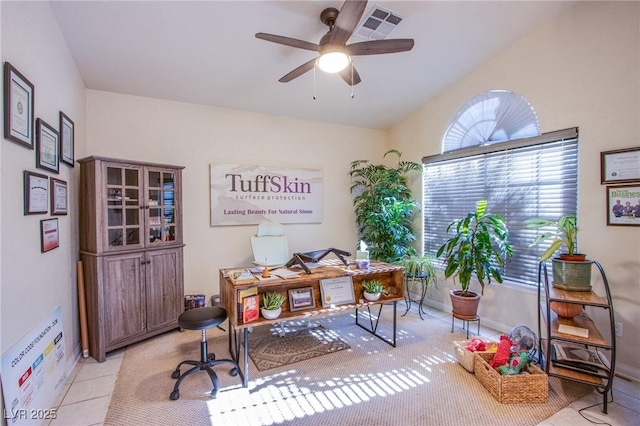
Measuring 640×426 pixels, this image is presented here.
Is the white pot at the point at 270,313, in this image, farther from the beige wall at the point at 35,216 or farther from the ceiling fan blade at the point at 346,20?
the ceiling fan blade at the point at 346,20

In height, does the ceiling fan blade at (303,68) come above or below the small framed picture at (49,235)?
above

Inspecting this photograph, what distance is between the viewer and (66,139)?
2.49 metres

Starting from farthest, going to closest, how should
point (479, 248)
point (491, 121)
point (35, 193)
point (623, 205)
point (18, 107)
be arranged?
point (491, 121), point (479, 248), point (623, 205), point (35, 193), point (18, 107)

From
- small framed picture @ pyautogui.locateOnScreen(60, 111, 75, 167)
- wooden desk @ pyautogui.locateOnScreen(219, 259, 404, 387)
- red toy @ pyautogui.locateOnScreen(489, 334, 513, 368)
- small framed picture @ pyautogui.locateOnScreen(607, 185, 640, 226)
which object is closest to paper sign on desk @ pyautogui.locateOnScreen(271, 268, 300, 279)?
wooden desk @ pyautogui.locateOnScreen(219, 259, 404, 387)

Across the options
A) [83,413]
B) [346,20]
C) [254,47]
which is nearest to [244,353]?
[83,413]

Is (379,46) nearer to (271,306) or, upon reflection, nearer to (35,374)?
(271,306)

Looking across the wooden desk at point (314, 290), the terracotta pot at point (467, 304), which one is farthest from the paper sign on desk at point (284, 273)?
the terracotta pot at point (467, 304)

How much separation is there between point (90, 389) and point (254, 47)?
3101mm

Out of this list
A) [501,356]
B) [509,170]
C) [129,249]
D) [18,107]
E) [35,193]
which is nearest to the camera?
[18,107]

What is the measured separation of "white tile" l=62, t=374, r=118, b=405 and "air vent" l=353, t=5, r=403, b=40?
11.5 feet

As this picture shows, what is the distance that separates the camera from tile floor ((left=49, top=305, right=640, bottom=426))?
6.28 feet

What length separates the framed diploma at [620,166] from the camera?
236 centimetres

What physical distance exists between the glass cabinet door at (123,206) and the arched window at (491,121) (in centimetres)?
363

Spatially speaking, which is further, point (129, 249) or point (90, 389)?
point (129, 249)
